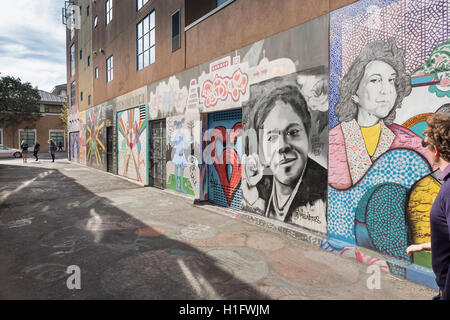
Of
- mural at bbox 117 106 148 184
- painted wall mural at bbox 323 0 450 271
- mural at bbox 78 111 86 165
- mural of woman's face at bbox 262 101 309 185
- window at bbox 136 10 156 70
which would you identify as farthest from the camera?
mural at bbox 78 111 86 165

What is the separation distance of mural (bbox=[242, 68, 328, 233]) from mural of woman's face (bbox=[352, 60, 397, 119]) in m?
0.64

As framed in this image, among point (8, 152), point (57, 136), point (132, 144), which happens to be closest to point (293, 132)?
point (132, 144)

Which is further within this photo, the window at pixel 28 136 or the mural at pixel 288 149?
the window at pixel 28 136

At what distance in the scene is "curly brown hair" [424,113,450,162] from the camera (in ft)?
5.73

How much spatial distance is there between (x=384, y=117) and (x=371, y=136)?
0.31 m

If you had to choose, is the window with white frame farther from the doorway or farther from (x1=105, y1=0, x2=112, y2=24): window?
the doorway

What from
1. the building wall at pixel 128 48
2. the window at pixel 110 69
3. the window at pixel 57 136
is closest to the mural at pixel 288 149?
the building wall at pixel 128 48

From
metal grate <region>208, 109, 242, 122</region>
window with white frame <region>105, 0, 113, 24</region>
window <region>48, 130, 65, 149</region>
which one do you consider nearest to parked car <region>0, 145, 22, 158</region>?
window <region>48, 130, 65, 149</region>

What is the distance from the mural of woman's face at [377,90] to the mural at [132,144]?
881 centimetres

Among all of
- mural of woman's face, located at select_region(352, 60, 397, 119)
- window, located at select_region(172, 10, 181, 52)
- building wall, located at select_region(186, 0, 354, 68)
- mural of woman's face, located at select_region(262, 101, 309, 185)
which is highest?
window, located at select_region(172, 10, 181, 52)

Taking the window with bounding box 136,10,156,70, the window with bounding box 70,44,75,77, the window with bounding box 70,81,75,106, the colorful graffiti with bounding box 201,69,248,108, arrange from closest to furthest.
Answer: the colorful graffiti with bounding box 201,69,248,108, the window with bounding box 136,10,156,70, the window with bounding box 70,44,75,77, the window with bounding box 70,81,75,106

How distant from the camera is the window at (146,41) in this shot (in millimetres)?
10461

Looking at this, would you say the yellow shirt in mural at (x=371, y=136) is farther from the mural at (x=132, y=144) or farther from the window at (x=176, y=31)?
the mural at (x=132, y=144)
